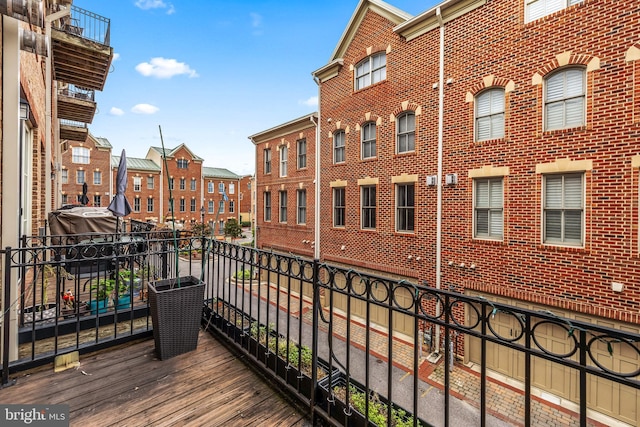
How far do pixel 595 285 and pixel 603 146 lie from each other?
128 inches

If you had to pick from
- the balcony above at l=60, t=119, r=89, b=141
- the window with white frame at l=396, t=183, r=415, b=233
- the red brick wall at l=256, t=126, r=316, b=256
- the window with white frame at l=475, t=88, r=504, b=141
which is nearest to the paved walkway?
the window with white frame at l=396, t=183, r=415, b=233

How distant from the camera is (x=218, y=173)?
141 feet

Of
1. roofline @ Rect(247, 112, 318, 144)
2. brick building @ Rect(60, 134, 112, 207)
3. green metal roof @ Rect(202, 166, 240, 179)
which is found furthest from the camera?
green metal roof @ Rect(202, 166, 240, 179)

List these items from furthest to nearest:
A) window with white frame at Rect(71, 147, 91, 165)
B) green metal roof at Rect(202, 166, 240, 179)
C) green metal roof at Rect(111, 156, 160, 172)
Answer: green metal roof at Rect(202, 166, 240, 179) → green metal roof at Rect(111, 156, 160, 172) → window with white frame at Rect(71, 147, 91, 165)

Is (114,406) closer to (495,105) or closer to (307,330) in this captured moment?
(307,330)

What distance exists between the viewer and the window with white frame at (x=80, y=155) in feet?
97.0

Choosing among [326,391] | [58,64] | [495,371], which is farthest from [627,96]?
[58,64]

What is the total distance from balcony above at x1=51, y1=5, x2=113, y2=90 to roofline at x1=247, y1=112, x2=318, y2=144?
8.42 m

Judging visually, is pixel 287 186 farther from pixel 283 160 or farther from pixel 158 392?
pixel 158 392

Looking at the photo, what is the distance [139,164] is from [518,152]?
38901mm

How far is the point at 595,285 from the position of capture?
22.1 feet

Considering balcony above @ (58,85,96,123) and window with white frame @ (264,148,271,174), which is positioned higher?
balcony above @ (58,85,96,123)

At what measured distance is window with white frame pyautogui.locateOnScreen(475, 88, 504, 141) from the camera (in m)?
8.41

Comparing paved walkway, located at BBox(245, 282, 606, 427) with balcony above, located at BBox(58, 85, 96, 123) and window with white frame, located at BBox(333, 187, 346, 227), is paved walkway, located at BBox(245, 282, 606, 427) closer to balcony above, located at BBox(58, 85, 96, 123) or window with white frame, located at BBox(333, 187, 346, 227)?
window with white frame, located at BBox(333, 187, 346, 227)
